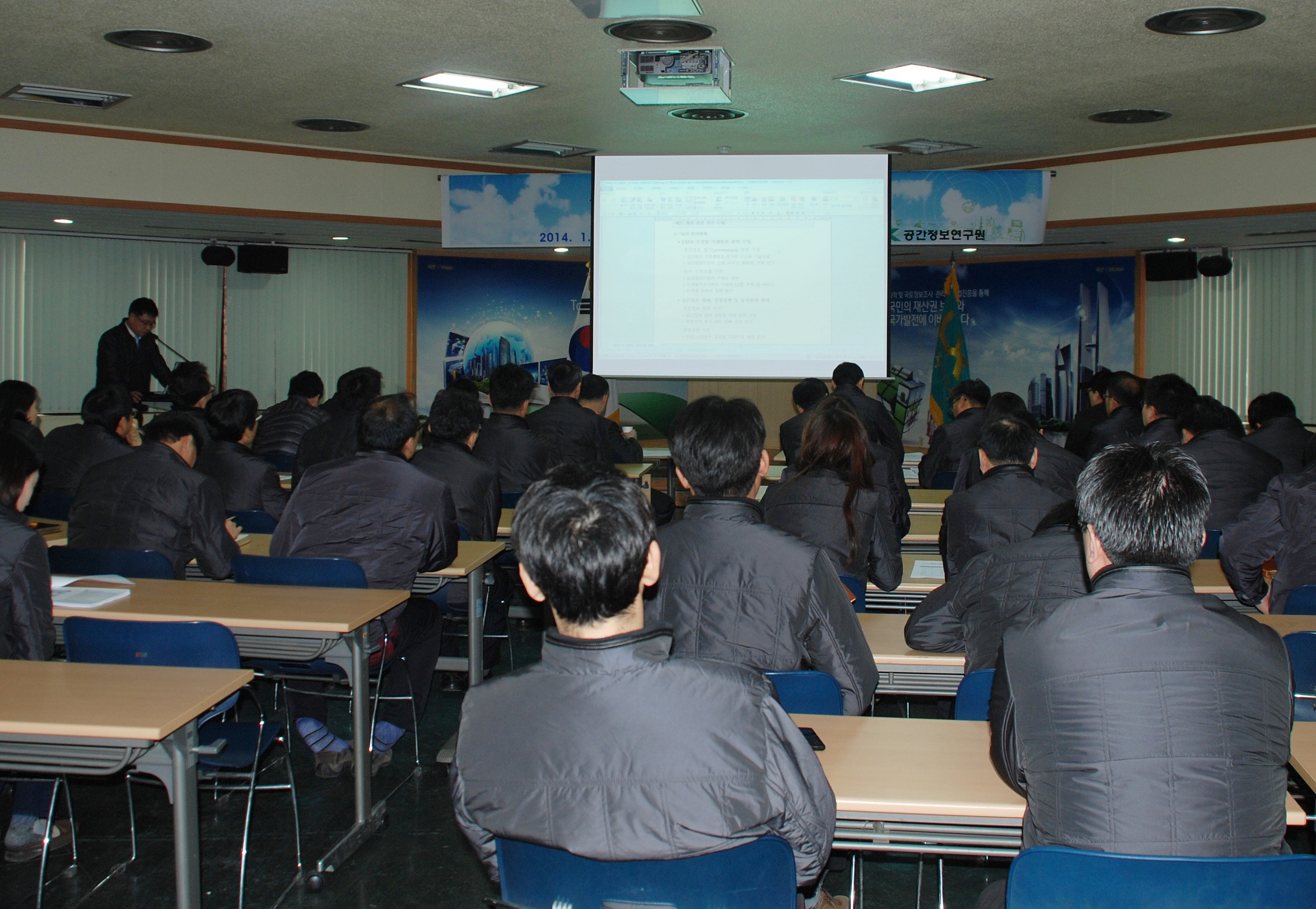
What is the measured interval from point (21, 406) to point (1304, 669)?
5692 mm

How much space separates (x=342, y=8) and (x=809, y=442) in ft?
10.0

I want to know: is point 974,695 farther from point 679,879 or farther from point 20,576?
point 20,576

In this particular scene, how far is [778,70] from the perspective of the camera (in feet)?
19.8

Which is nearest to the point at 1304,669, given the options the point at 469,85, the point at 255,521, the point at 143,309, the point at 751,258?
the point at 751,258

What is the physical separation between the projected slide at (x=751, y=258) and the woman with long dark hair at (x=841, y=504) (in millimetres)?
1721

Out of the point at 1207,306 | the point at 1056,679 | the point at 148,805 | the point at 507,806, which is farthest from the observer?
the point at 1207,306

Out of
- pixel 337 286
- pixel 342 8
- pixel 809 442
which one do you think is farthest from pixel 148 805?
pixel 337 286

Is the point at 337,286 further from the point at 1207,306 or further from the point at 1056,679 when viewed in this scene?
the point at 1056,679

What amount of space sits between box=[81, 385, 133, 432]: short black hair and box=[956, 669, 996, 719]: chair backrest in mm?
4285

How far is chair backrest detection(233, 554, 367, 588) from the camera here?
3.38 meters

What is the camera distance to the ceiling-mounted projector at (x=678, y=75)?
504cm

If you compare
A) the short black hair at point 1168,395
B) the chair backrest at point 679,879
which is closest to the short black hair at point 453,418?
the chair backrest at point 679,879

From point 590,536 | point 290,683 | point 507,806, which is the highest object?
point 590,536

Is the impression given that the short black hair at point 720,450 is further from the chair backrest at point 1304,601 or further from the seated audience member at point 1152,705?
the chair backrest at point 1304,601
